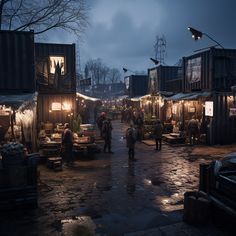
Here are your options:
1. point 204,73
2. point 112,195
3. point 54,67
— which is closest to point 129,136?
point 112,195

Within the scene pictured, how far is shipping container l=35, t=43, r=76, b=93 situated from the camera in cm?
2167

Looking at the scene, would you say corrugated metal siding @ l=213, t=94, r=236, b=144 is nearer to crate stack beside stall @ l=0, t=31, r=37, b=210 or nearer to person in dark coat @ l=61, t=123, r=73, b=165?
person in dark coat @ l=61, t=123, r=73, b=165

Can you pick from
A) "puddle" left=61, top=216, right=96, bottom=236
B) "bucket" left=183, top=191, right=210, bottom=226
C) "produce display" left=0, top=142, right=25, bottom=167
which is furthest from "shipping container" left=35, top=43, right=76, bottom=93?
"bucket" left=183, top=191, right=210, bottom=226

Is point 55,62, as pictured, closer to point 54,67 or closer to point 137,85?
point 54,67

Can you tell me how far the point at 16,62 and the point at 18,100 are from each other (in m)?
2.77

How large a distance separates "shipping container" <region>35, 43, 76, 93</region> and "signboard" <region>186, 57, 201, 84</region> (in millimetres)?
8540

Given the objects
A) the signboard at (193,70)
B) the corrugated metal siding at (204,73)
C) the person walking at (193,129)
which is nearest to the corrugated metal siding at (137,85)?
the signboard at (193,70)

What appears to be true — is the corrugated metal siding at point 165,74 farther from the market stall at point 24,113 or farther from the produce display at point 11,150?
the produce display at point 11,150

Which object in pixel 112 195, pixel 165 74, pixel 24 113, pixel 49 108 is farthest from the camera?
pixel 165 74

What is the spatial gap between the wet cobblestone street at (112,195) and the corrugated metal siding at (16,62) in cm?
387

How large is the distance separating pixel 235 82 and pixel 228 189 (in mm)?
15283

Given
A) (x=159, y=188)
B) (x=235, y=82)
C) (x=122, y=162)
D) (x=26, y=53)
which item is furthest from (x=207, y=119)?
(x=26, y=53)

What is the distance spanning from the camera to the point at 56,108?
70.5 ft

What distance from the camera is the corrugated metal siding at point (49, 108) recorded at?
70.3 feet
